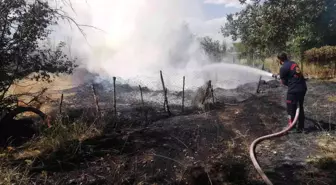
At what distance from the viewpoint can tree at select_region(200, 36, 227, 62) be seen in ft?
111

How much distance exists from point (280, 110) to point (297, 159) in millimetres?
3687

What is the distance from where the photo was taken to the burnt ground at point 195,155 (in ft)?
15.0

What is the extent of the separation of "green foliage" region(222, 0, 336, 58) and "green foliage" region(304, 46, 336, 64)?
4.47ft

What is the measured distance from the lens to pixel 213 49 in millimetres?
34281

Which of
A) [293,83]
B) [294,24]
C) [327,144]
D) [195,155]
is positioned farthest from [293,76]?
[294,24]

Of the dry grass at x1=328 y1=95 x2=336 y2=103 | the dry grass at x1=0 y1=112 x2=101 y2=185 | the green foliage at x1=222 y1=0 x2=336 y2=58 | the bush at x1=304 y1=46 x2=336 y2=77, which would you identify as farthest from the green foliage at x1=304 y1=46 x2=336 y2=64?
the dry grass at x1=0 y1=112 x2=101 y2=185

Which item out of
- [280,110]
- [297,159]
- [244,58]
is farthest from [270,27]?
[244,58]

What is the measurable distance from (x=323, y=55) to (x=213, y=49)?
18696mm

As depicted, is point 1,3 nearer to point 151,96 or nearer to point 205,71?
point 151,96

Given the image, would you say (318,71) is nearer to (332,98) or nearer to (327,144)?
(332,98)

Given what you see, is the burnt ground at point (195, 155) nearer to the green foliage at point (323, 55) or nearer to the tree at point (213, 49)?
the green foliage at point (323, 55)

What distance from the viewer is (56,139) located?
5.66 metres

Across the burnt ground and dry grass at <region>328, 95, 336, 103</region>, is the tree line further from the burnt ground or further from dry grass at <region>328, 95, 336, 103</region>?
the burnt ground

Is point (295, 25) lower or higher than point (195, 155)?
higher
